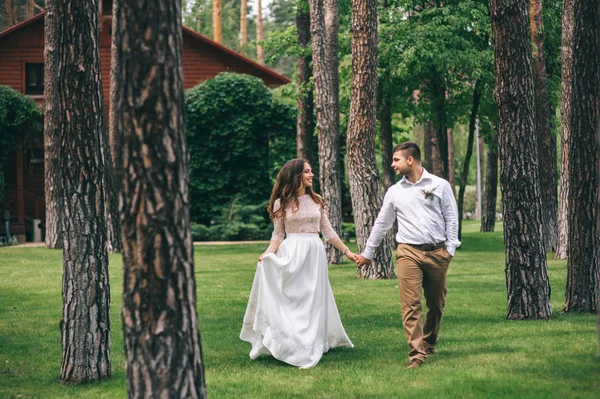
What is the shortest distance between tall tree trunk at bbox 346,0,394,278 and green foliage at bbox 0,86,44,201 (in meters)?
19.9

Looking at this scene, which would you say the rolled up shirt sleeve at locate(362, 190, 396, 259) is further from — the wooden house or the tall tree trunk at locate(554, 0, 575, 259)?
the wooden house

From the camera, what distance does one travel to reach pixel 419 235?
9.30m

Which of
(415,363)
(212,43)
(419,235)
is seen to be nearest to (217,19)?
(212,43)

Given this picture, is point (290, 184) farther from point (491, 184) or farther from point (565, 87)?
point (491, 184)

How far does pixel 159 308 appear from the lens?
5688 millimetres

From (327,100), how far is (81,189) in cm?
1424

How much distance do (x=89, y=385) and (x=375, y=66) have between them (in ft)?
38.9

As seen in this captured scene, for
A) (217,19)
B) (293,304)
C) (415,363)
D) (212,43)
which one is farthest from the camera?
(217,19)

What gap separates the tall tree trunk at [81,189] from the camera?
849 cm

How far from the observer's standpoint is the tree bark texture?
5.62 meters

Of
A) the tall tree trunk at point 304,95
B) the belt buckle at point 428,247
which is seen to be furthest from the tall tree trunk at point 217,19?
the belt buckle at point 428,247

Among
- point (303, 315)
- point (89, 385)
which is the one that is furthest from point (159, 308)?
point (303, 315)

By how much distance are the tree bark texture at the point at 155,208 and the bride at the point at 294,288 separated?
3864 mm

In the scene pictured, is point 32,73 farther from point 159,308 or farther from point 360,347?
point 159,308
